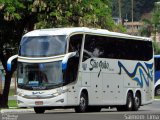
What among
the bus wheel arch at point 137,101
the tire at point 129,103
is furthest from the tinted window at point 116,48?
the tire at point 129,103

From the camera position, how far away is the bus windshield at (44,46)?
98.3 feet

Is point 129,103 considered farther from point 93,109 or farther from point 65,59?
point 65,59

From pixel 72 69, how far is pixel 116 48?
13.9 feet

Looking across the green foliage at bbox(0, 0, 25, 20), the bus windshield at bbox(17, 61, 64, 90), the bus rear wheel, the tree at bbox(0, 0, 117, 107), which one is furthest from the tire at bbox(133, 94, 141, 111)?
the green foliage at bbox(0, 0, 25, 20)

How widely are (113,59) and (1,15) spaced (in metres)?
8.05

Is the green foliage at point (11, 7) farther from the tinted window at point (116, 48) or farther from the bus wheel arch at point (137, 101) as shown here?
the bus wheel arch at point (137, 101)

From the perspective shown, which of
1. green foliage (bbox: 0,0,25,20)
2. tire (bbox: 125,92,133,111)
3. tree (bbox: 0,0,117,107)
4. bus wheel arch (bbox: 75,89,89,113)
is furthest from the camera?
tree (bbox: 0,0,117,107)

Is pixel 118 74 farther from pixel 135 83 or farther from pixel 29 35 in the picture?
pixel 29 35

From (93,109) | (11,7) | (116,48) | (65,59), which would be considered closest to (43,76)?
(65,59)

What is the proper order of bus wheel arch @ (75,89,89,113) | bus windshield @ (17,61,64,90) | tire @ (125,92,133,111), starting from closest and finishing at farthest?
bus windshield @ (17,61,64,90)
bus wheel arch @ (75,89,89,113)
tire @ (125,92,133,111)

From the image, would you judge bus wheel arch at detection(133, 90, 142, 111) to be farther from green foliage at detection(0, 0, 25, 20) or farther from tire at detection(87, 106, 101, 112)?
green foliage at detection(0, 0, 25, 20)

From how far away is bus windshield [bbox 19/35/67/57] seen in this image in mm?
29961

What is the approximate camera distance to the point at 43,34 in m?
30.7

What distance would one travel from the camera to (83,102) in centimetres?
3120
